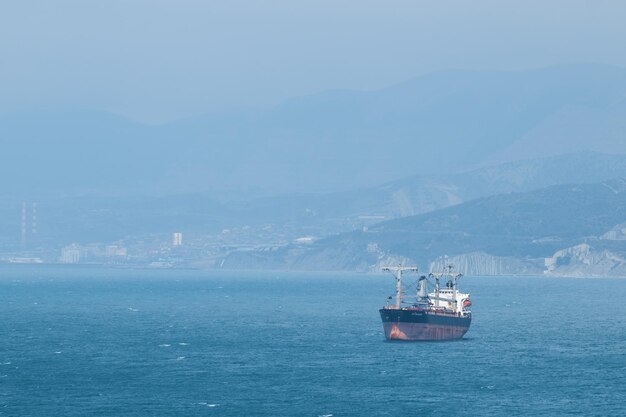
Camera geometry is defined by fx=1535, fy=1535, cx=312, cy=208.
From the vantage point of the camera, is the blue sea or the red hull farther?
the red hull

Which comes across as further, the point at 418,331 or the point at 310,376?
the point at 418,331

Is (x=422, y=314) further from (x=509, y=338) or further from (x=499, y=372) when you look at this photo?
(x=499, y=372)

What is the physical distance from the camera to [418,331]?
192250 millimetres

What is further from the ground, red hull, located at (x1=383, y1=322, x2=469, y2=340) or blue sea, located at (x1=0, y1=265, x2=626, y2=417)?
red hull, located at (x1=383, y1=322, x2=469, y2=340)

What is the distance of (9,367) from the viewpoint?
6373 inches

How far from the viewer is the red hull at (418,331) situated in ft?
630

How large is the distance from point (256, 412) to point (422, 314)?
6389 cm

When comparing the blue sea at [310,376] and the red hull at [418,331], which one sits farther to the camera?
the red hull at [418,331]

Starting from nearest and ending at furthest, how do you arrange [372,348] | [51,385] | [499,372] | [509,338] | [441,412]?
[441,412], [51,385], [499,372], [372,348], [509,338]

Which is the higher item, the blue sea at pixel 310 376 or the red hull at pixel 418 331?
the red hull at pixel 418 331

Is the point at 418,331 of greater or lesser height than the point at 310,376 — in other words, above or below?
→ above

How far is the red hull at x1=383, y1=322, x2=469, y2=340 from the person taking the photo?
192 m

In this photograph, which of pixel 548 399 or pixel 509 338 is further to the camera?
pixel 509 338

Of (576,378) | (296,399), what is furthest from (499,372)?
(296,399)
